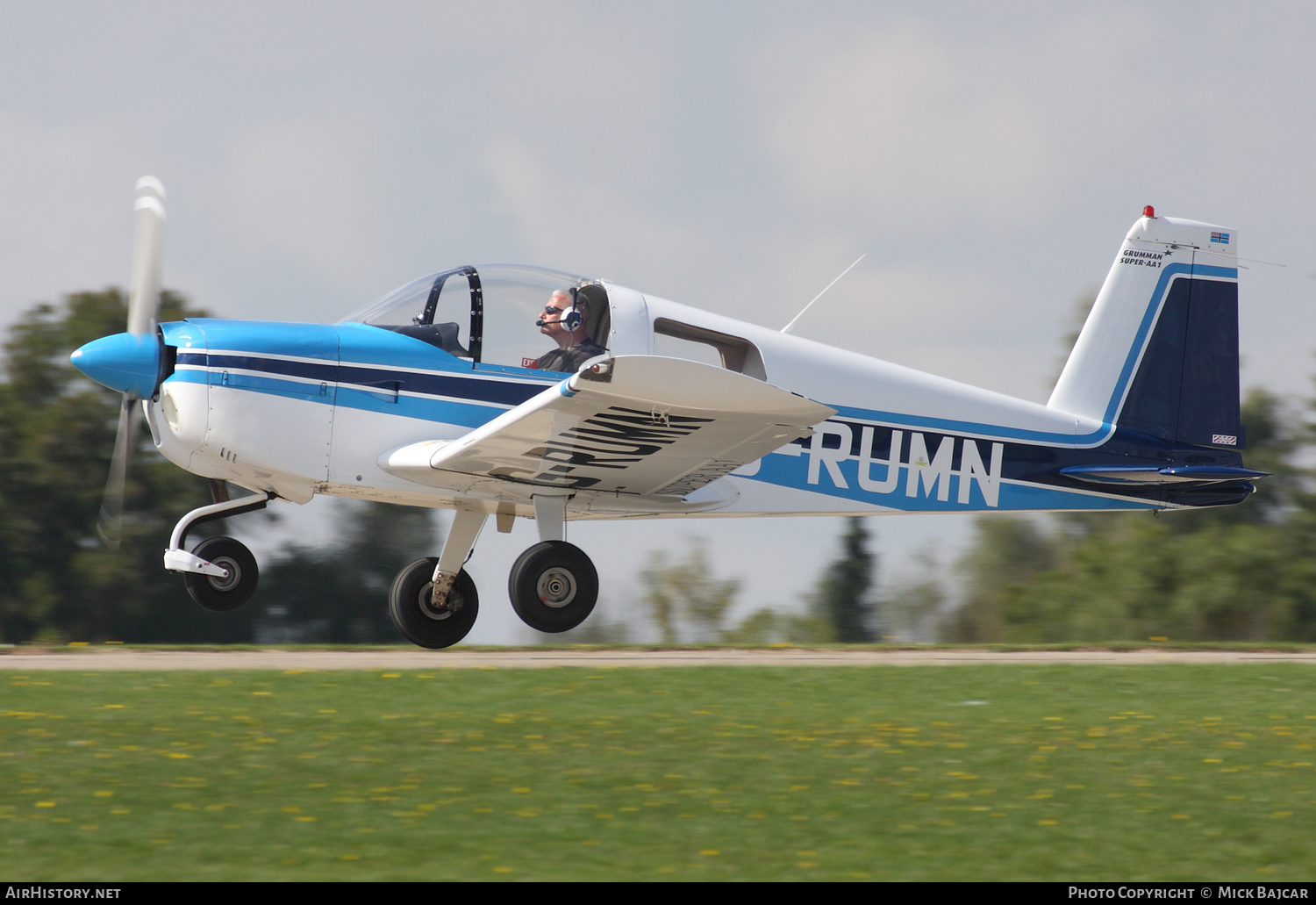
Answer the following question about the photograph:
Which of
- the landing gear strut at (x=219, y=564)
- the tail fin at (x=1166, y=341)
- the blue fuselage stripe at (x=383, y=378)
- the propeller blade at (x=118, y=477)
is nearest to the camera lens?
the blue fuselage stripe at (x=383, y=378)

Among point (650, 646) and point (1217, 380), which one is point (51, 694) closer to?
point (650, 646)

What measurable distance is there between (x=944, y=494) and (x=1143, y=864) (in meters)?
5.06

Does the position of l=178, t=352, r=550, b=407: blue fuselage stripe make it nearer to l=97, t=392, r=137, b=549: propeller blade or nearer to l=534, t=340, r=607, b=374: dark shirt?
l=534, t=340, r=607, b=374: dark shirt

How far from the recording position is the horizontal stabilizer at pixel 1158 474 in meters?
10.5

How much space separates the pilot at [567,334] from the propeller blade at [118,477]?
2.76 metres

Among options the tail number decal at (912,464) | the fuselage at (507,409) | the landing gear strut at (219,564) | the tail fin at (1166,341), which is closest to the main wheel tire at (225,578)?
the landing gear strut at (219,564)

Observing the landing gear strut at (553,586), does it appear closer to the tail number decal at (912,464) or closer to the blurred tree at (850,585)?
the tail number decal at (912,464)

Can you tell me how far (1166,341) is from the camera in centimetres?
1130

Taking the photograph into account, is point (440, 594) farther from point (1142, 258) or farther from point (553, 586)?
point (1142, 258)

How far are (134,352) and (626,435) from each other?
3.24 m

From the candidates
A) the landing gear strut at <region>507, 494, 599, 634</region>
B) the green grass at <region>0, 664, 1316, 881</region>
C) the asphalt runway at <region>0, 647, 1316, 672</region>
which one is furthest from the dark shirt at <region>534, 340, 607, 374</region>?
the asphalt runway at <region>0, 647, 1316, 672</region>

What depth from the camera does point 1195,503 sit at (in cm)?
1061

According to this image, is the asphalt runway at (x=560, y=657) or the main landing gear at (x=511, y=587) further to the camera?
the asphalt runway at (x=560, y=657)
